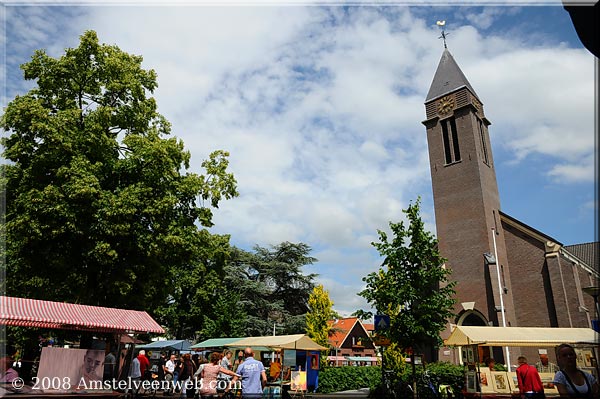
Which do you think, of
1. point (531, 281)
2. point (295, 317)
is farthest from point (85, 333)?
point (531, 281)

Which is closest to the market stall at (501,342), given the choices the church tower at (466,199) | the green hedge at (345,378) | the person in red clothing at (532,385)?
the person in red clothing at (532,385)

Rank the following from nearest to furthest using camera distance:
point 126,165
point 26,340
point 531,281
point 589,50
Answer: point 589,50
point 126,165
point 26,340
point 531,281

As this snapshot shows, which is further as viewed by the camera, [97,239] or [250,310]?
[250,310]

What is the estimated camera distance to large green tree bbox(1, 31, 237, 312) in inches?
590

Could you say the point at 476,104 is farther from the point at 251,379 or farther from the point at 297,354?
the point at 251,379

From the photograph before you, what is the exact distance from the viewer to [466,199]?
2953 centimetres

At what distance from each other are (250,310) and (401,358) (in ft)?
51.0

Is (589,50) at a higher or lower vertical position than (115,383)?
higher

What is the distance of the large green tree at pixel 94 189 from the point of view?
1498cm

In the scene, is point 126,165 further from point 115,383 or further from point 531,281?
point 531,281

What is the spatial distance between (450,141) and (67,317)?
27.8m

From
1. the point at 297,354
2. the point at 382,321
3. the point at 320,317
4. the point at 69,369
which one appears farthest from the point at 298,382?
the point at 320,317

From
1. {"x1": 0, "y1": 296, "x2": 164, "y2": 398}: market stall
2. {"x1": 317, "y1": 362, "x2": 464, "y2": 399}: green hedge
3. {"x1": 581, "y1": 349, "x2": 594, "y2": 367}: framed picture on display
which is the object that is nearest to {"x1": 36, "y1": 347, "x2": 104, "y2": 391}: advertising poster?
{"x1": 0, "y1": 296, "x2": 164, "y2": 398}: market stall

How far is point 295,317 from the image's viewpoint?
3409 cm
